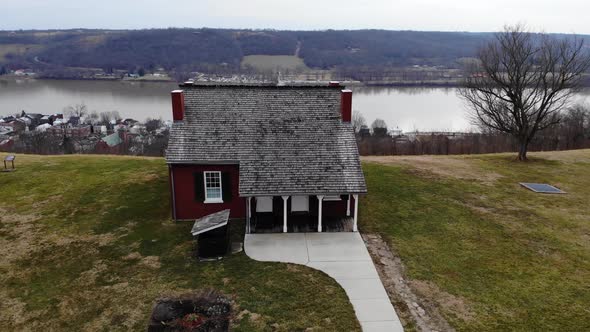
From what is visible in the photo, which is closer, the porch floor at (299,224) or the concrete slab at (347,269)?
the concrete slab at (347,269)

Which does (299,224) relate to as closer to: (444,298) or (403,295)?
(403,295)

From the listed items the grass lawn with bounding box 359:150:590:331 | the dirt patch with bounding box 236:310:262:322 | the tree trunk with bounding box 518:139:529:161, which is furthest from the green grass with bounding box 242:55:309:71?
the dirt patch with bounding box 236:310:262:322

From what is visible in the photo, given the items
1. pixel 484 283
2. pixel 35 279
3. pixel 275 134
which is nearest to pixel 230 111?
pixel 275 134

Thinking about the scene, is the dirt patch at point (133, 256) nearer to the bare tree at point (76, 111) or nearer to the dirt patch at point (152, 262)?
the dirt patch at point (152, 262)

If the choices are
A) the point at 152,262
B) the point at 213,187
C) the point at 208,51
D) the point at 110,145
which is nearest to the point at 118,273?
the point at 152,262

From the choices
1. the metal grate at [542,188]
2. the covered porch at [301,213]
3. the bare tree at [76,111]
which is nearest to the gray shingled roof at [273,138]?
the covered porch at [301,213]

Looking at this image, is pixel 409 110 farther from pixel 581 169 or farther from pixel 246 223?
pixel 246 223

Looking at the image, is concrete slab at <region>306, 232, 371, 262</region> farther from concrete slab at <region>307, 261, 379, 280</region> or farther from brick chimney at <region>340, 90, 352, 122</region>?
brick chimney at <region>340, 90, 352, 122</region>
